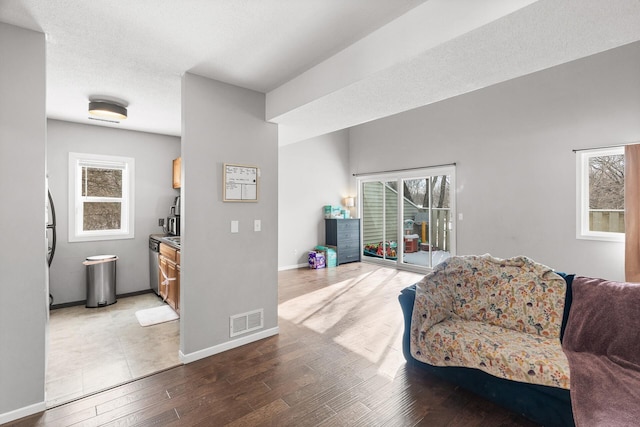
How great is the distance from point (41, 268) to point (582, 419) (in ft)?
10.7

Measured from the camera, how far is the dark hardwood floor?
192 cm

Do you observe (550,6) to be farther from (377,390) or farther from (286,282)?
(286,282)

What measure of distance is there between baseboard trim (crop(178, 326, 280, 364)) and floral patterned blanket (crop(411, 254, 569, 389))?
4.79 ft

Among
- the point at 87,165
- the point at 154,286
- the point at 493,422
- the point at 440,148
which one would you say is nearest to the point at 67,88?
the point at 87,165

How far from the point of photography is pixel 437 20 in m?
1.70

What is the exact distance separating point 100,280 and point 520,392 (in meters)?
4.68

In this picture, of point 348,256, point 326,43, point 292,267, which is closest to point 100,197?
point 292,267

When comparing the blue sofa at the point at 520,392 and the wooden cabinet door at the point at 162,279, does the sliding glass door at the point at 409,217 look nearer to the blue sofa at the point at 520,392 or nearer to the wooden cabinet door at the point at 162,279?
the blue sofa at the point at 520,392

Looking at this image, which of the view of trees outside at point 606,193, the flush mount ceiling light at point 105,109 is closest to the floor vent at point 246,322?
the flush mount ceiling light at point 105,109

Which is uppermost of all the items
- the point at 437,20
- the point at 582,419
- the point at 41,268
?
the point at 437,20

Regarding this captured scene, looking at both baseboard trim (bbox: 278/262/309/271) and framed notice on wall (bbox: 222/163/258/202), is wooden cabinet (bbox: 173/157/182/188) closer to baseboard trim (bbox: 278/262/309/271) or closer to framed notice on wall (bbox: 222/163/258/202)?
framed notice on wall (bbox: 222/163/258/202)

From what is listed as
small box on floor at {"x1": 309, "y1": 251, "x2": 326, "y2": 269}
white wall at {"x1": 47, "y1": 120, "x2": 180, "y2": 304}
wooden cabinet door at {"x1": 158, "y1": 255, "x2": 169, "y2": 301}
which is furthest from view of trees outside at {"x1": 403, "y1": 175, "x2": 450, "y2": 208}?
wooden cabinet door at {"x1": 158, "y1": 255, "x2": 169, "y2": 301}

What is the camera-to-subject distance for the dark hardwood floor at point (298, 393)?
75.7 inches

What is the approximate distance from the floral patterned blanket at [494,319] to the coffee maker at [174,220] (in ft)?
11.9
